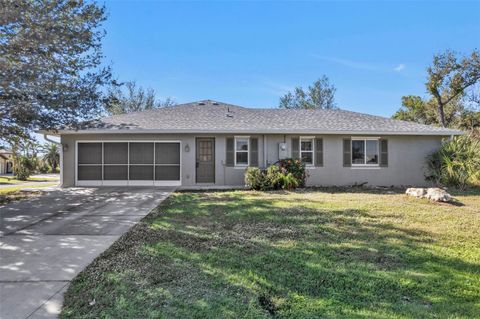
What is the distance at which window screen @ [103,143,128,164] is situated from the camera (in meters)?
13.4

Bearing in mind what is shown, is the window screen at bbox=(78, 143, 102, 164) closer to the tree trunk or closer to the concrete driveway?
the concrete driveway

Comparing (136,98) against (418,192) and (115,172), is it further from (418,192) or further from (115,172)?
(418,192)

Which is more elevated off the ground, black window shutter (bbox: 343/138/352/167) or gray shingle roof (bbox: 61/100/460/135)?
gray shingle roof (bbox: 61/100/460/135)

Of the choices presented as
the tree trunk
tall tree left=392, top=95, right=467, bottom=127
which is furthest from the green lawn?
tall tree left=392, top=95, right=467, bottom=127

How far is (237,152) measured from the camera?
13250 millimetres

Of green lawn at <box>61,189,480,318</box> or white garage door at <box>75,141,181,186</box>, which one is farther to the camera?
white garage door at <box>75,141,181,186</box>

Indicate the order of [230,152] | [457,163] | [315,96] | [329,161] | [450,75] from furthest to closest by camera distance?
[315,96]
[450,75]
[329,161]
[230,152]
[457,163]

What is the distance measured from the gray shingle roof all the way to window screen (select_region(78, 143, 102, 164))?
1017mm

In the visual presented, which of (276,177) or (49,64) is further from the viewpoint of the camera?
(276,177)

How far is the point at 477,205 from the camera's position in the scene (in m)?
8.40

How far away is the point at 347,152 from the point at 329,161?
0.93 m

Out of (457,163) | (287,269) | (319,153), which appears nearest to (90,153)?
(319,153)

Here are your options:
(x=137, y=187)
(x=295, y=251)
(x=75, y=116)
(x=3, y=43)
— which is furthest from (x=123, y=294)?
(x=137, y=187)

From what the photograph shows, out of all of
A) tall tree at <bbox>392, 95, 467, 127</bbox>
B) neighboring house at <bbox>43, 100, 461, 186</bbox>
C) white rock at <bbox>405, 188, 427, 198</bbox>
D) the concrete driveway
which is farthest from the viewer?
tall tree at <bbox>392, 95, 467, 127</bbox>
